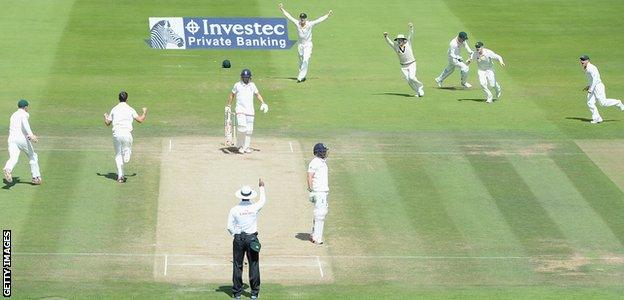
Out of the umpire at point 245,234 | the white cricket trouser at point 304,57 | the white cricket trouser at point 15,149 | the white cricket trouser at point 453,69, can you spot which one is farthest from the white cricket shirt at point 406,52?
the umpire at point 245,234

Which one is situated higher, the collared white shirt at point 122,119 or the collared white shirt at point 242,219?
the collared white shirt at point 122,119

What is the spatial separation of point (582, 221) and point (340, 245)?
6.01 m

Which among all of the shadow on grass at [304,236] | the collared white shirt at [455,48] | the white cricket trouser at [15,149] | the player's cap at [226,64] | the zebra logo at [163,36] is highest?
the zebra logo at [163,36]

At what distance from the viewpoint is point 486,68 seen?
44375mm

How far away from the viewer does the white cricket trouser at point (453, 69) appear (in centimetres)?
4597

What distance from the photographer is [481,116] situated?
4300 centimetres

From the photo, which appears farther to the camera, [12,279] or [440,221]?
[440,221]

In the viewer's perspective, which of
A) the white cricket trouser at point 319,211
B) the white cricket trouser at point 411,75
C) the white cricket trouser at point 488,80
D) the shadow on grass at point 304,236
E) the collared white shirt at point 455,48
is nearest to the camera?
the white cricket trouser at point 319,211

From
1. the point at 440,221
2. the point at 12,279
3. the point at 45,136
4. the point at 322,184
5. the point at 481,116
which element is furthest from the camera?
the point at 481,116

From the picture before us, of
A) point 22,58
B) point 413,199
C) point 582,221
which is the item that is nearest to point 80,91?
point 22,58

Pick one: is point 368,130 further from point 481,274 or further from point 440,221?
point 481,274

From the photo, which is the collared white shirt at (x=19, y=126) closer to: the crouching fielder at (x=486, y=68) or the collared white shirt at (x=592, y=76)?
the crouching fielder at (x=486, y=68)

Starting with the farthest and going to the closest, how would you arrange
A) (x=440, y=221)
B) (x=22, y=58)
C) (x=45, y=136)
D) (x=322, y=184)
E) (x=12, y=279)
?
(x=22, y=58) < (x=45, y=136) < (x=440, y=221) < (x=322, y=184) < (x=12, y=279)

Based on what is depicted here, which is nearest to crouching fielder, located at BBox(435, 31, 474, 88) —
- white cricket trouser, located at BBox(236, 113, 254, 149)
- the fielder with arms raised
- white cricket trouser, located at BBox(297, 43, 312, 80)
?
the fielder with arms raised
